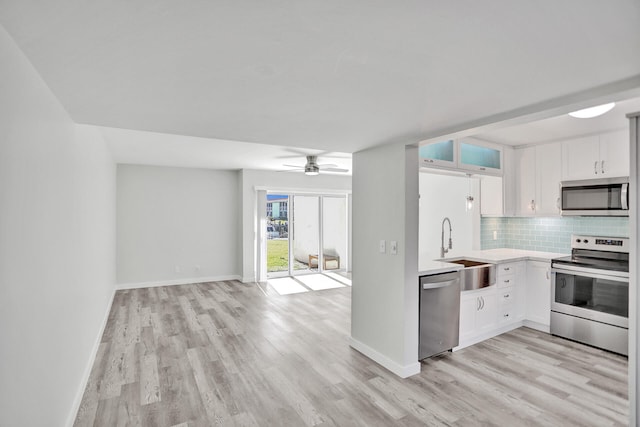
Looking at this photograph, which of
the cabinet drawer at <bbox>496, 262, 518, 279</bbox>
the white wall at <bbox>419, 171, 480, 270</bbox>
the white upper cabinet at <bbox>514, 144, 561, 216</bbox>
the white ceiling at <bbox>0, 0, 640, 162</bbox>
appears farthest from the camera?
the white wall at <bbox>419, 171, 480, 270</bbox>

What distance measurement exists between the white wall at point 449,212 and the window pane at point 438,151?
1417mm

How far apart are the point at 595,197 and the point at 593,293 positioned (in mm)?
1069

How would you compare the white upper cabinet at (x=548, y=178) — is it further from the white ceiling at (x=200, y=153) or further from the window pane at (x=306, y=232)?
the window pane at (x=306, y=232)

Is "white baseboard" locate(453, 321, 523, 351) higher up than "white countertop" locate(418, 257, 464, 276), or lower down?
lower down

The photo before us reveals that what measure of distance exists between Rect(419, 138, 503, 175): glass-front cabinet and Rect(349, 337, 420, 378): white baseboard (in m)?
1.92

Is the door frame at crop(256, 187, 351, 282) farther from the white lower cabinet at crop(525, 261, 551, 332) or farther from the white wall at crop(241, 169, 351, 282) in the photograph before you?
the white lower cabinet at crop(525, 261, 551, 332)

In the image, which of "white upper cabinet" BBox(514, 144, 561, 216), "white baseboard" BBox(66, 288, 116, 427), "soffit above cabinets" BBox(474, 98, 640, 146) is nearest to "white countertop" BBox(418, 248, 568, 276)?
"white upper cabinet" BBox(514, 144, 561, 216)

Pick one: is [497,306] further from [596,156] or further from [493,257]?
[596,156]

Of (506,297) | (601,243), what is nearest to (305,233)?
(506,297)

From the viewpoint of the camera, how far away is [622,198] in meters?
3.53

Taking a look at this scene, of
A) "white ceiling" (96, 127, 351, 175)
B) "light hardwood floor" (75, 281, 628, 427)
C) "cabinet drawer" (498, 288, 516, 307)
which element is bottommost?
"light hardwood floor" (75, 281, 628, 427)

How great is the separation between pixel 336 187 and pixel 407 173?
4922 millimetres

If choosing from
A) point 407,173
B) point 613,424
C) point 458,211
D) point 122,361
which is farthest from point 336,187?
point 613,424

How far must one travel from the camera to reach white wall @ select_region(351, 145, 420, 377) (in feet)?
9.93
